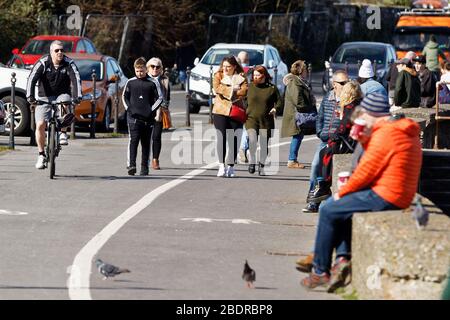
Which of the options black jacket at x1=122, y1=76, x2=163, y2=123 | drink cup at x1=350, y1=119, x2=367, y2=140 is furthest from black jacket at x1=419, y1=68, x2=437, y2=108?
drink cup at x1=350, y1=119, x2=367, y2=140

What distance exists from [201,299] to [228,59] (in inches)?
373

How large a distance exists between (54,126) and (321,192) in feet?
14.8

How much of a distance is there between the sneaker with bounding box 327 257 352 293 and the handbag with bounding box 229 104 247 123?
29.0ft

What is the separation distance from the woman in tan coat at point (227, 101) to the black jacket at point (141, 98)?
823 millimetres

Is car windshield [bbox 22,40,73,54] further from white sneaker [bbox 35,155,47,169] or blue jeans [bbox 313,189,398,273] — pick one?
blue jeans [bbox 313,189,398,273]

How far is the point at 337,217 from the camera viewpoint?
10609 mm

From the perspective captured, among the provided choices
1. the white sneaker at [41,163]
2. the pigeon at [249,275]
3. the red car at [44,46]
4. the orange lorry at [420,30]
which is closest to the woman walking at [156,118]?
the white sneaker at [41,163]

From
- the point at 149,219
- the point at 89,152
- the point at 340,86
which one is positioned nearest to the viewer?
the point at 149,219

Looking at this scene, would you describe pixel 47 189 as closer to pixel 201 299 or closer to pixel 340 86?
pixel 340 86

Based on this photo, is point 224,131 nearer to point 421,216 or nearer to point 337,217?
point 337,217

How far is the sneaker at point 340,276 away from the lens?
10469 millimetres

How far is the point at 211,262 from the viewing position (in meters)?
12.0

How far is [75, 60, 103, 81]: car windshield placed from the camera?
2777 centimetres
